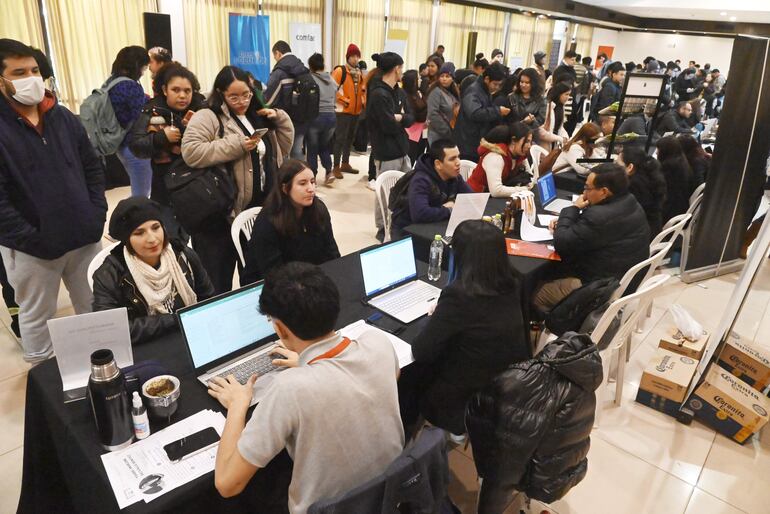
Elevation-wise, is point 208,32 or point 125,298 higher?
point 208,32

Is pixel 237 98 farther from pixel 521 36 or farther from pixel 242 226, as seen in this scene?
pixel 521 36

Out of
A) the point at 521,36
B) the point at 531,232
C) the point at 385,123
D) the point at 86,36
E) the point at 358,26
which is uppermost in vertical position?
the point at 521,36

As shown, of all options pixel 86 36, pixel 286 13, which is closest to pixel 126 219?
pixel 86 36

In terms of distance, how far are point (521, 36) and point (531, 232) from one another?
41.0 feet

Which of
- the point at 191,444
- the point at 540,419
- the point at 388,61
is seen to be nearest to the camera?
the point at 191,444

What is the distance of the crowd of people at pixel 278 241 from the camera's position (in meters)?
1.30

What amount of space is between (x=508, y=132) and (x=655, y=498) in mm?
2639

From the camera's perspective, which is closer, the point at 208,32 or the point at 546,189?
the point at 546,189

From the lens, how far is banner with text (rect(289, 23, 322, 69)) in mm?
7633

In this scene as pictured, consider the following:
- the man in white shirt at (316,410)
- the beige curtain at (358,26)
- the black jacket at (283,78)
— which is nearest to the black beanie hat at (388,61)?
the black jacket at (283,78)

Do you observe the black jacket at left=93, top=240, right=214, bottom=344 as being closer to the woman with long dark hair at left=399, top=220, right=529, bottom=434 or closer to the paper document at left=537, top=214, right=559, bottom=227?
the woman with long dark hair at left=399, top=220, right=529, bottom=434

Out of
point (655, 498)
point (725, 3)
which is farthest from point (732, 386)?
point (725, 3)

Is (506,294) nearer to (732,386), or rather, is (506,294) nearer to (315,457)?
(315,457)

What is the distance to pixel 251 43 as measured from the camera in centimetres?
736
